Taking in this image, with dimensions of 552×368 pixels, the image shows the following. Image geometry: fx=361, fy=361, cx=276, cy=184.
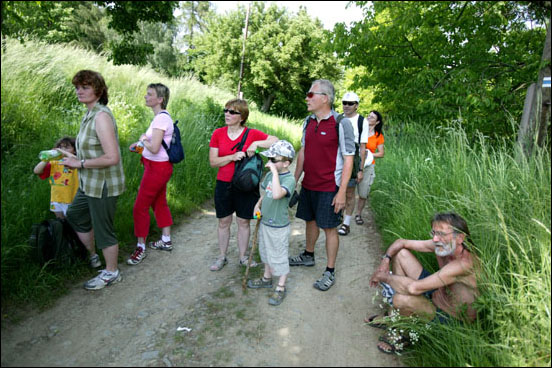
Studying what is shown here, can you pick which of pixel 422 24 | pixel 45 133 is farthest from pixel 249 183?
pixel 422 24

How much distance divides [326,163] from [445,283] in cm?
158

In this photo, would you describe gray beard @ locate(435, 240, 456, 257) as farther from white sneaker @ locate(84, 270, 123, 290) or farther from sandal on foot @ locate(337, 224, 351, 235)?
white sneaker @ locate(84, 270, 123, 290)

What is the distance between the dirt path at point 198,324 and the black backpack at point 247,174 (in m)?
1.07

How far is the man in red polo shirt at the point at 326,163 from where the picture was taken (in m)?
3.61

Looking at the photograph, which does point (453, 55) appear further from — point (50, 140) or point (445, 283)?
point (50, 140)

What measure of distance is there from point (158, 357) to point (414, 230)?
3099mm

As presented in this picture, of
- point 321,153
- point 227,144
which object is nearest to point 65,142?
point 227,144

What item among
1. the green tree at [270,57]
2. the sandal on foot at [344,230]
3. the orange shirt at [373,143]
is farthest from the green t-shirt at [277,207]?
the green tree at [270,57]

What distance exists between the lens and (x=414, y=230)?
4324 mm

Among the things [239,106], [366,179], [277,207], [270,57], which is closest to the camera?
[277,207]

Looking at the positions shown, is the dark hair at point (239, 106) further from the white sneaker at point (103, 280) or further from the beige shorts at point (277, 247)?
the white sneaker at point (103, 280)

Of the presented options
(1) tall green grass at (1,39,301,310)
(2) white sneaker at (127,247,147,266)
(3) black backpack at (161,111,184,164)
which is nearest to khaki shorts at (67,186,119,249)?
(1) tall green grass at (1,39,301,310)

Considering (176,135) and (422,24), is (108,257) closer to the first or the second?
(176,135)

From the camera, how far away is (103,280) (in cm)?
366
